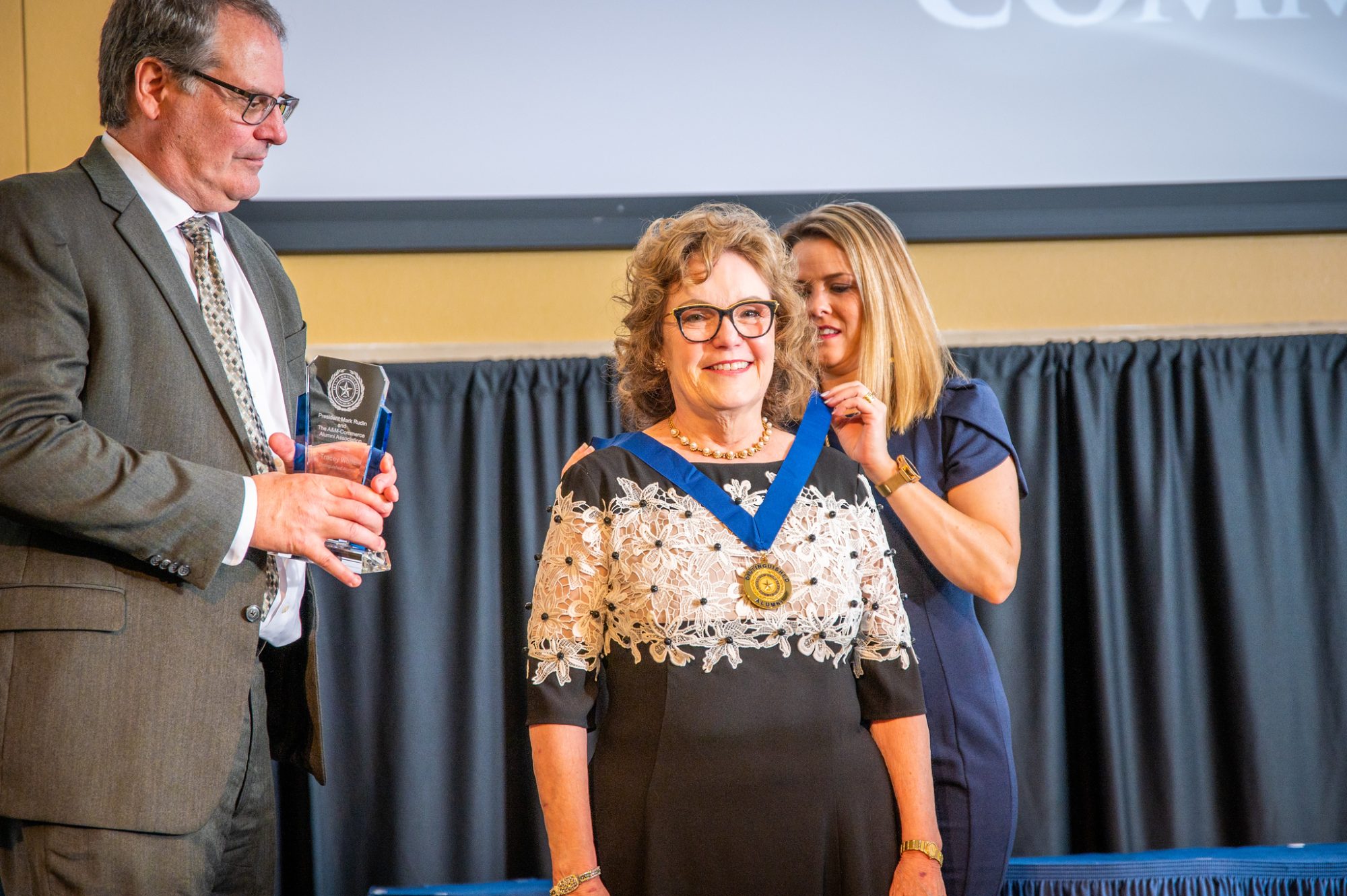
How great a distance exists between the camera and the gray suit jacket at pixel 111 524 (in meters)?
1.33

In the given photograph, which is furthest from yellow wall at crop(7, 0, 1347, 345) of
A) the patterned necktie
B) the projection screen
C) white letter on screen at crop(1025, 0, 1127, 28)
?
the patterned necktie

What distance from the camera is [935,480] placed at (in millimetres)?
1927

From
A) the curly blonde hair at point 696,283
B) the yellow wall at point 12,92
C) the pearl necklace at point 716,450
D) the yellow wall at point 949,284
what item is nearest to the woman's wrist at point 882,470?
the curly blonde hair at point 696,283

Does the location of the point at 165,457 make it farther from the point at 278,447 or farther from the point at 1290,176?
the point at 1290,176

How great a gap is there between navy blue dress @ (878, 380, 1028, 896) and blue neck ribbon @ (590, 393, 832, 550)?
325 millimetres

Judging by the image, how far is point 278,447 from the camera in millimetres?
1491

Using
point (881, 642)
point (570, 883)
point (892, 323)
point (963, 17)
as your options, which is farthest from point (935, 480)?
point (963, 17)

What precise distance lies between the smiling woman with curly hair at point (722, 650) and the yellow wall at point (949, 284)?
1401 millimetres

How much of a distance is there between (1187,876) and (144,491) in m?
2.19

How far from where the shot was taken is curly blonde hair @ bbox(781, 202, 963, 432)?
6.40ft

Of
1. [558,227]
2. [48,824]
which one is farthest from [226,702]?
[558,227]

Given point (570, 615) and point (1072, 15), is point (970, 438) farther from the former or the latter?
point (1072, 15)

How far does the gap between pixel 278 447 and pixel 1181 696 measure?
239cm
